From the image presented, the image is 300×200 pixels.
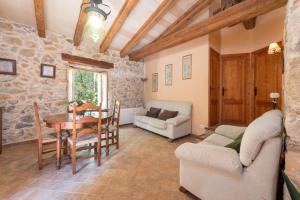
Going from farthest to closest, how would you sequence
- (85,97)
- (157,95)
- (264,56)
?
1. (157,95)
2. (85,97)
3. (264,56)

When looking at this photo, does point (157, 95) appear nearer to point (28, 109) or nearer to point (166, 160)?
point (166, 160)

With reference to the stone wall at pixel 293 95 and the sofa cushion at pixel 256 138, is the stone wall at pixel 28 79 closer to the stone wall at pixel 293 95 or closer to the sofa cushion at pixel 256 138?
the sofa cushion at pixel 256 138

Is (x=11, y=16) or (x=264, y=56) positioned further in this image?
(x=264, y=56)

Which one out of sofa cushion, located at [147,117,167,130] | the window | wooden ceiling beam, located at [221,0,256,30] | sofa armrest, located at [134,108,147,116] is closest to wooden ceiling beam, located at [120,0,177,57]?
wooden ceiling beam, located at [221,0,256,30]

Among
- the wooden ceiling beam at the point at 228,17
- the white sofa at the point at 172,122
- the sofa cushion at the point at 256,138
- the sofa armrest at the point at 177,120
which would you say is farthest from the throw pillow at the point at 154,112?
the sofa cushion at the point at 256,138

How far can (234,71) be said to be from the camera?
4.38 m

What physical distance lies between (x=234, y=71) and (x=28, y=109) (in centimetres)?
543

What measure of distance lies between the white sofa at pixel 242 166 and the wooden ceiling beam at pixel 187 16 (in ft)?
10.4

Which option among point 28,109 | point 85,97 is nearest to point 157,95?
point 85,97

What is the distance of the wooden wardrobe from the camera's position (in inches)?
151

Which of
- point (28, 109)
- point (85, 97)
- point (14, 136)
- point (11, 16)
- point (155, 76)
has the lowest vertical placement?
point (14, 136)

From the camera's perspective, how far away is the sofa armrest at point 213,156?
4.11ft

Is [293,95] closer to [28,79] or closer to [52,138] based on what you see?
[52,138]

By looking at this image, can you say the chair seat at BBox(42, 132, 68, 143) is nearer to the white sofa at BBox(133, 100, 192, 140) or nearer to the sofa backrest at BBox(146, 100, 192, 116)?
the white sofa at BBox(133, 100, 192, 140)
